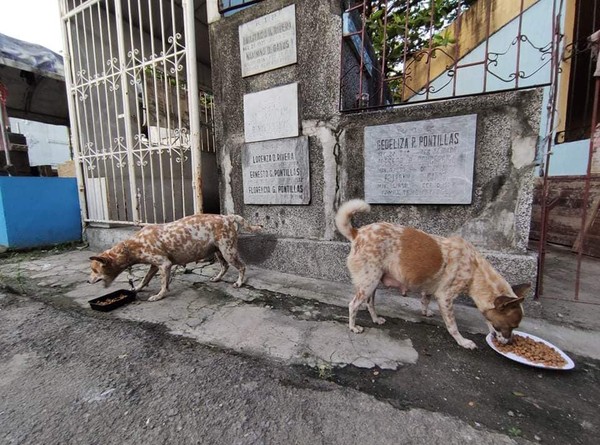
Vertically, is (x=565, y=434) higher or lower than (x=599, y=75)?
lower

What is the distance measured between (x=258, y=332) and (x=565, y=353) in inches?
98.4

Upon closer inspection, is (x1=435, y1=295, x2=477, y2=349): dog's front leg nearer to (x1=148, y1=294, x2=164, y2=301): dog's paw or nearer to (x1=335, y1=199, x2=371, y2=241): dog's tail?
(x1=335, y1=199, x2=371, y2=241): dog's tail

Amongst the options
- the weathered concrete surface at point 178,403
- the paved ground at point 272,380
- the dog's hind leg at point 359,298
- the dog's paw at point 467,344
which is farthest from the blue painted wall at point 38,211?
the dog's paw at point 467,344

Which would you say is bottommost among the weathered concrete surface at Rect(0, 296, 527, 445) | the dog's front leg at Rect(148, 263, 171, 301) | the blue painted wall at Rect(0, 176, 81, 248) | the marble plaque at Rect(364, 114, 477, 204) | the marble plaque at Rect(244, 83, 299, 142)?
the weathered concrete surface at Rect(0, 296, 527, 445)

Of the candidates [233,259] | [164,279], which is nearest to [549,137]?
[233,259]

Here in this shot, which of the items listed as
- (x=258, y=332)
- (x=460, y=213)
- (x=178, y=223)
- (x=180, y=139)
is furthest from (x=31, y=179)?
(x=460, y=213)

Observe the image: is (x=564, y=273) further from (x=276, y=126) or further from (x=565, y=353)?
(x=276, y=126)

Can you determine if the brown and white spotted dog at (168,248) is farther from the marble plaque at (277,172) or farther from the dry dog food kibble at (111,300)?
the marble plaque at (277,172)

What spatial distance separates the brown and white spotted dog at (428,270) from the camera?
2.21 m

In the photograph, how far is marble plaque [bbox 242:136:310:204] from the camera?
3789 millimetres

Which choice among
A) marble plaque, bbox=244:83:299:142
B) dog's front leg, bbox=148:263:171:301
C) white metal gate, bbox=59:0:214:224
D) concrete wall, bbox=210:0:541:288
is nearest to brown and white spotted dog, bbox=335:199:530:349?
concrete wall, bbox=210:0:541:288

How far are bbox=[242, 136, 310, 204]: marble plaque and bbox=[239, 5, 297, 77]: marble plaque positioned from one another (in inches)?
42.5

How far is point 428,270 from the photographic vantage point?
2355 millimetres

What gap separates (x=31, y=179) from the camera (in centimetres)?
534
